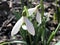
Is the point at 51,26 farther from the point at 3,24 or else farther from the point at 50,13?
the point at 3,24

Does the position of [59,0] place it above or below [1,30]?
above

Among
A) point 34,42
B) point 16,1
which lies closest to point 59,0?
point 16,1

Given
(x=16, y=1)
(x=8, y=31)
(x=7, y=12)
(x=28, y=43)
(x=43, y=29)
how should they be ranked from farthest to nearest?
(x=16, y=1) < (x=7, y=12) < (x=8, y=31) < (x=28, y=43) < (x=43, y=29)

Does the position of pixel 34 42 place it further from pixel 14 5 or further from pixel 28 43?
pixel 14 5

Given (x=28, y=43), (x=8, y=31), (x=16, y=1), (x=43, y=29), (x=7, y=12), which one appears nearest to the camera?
(x=43, y=29)

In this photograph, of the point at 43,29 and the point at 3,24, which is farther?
the point at 3,24

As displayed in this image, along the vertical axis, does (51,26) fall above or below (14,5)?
below

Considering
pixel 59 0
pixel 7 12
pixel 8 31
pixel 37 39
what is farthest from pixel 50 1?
pixel 37 39

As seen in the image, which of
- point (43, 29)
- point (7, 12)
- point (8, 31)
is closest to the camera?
point (43, 29)

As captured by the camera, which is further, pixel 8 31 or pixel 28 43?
pixel 8 31
